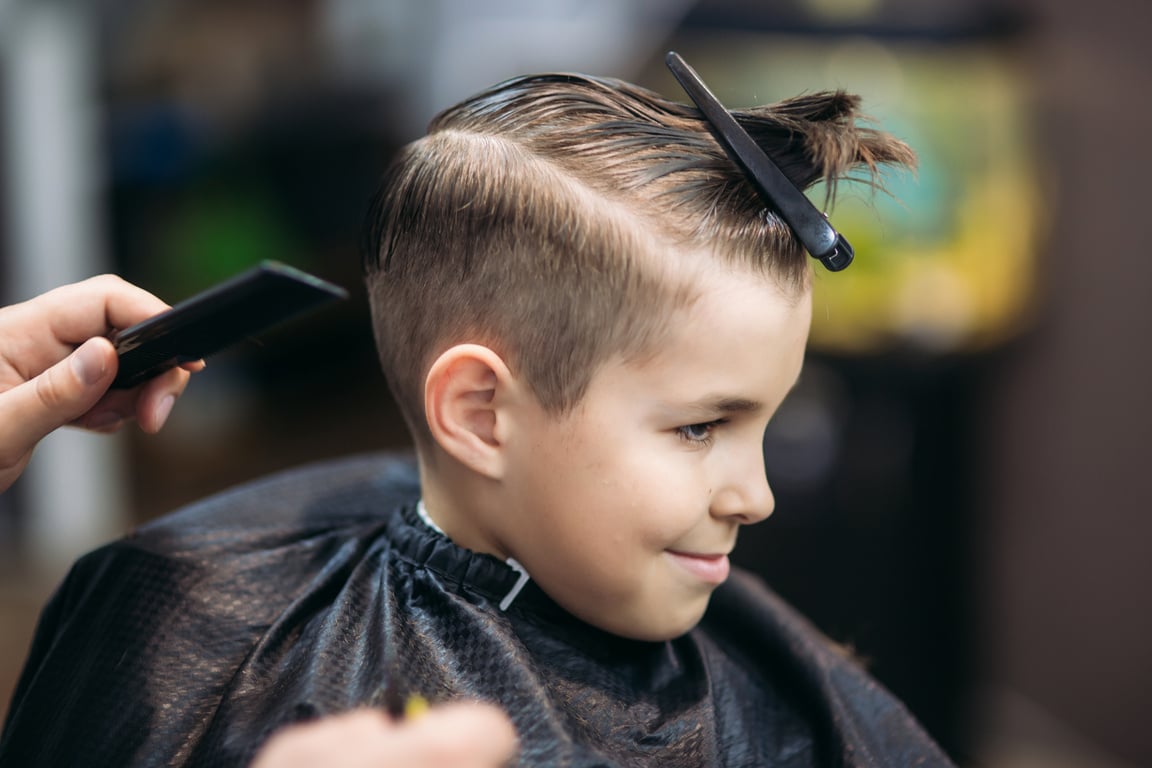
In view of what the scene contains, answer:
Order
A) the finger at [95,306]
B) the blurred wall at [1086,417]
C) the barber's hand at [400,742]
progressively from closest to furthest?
the barber's hand at [400,742]
the finger at [95,306]
the blurred wall at [1086,417]

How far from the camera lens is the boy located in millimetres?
852

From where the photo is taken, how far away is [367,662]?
2.79ft

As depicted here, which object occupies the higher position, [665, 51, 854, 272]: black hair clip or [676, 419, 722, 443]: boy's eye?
[665, 51, 854, 272]: black hair clip

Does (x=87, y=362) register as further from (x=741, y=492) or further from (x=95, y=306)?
(x=741, y=492)

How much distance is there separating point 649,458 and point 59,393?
0.50 meters

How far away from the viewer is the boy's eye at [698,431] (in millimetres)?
875

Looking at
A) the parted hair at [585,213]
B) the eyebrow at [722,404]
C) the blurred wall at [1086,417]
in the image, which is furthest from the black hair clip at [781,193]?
the blurred wall at [1086,417]

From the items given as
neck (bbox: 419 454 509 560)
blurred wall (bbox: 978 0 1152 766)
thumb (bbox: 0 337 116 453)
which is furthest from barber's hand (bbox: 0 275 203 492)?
blurred wall (bbox: 978 0 1152 766)

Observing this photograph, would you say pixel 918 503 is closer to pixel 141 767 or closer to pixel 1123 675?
pixel 1123 675

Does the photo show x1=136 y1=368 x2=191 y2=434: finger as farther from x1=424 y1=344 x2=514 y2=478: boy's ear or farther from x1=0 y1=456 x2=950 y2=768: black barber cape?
x1=424 y1=344 x2=514 y2=478: boy's ear

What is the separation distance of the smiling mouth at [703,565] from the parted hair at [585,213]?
17 centimetres

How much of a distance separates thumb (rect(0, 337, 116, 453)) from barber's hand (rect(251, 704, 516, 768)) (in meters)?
0.38

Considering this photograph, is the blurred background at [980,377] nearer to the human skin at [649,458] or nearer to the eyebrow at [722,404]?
the human skin at [649,458]

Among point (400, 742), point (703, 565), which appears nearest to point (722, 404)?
point (703, 565)
